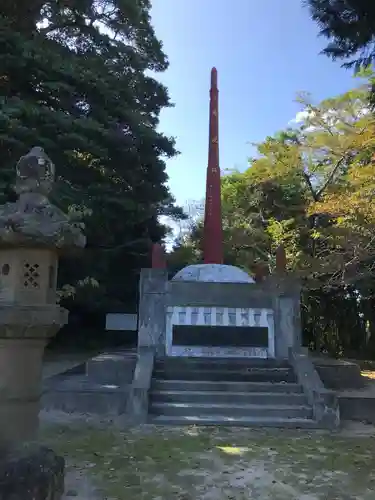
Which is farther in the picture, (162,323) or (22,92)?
(22,92)

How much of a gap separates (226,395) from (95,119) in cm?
779

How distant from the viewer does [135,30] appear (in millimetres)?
14055

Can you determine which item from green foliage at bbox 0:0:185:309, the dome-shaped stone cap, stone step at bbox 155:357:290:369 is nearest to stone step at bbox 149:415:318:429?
stone step at bbox 155:357:290:369

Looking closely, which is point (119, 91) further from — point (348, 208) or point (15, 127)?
point (348, 208)

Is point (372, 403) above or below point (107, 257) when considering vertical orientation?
below

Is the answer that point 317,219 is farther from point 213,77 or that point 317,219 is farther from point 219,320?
point 219,320

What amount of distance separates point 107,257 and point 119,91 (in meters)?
4.42

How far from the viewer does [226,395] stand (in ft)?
22.4

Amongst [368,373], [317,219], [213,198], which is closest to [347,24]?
[213,198]

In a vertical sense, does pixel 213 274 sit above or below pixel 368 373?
above

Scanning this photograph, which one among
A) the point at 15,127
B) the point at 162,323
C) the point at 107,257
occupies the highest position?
the point at 15,127

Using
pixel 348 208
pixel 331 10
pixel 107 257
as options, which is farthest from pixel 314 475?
pixel 107 257

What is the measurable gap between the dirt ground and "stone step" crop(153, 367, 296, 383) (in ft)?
4.85

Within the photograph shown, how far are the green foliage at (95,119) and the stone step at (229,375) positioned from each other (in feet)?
12.2
